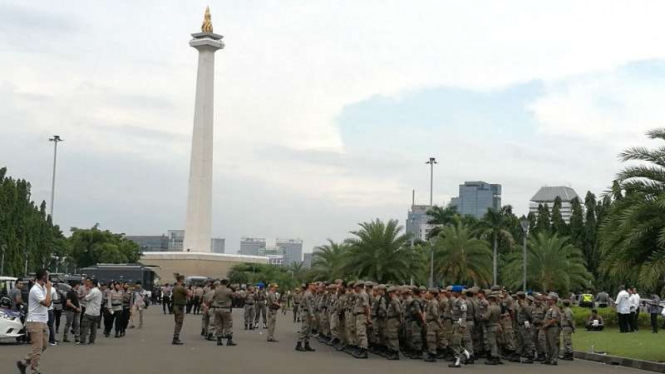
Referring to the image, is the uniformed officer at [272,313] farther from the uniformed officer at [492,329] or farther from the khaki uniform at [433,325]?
the uniformed officer at [492,329]

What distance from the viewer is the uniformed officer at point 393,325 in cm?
2178

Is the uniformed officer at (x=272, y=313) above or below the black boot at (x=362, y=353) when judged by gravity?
above

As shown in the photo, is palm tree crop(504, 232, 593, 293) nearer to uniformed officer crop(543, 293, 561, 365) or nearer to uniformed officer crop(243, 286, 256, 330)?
uniformed officer crop(243, 286, 256, 330)

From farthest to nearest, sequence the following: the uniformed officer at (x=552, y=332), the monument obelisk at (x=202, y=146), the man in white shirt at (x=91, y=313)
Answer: the monument obelisk at (x=202, y=146), the man in white shirt at (x=91, y=313), the uniformed officer at (x=552, y=332)

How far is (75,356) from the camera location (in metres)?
19.8

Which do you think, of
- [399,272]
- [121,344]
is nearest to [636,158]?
[121,344]

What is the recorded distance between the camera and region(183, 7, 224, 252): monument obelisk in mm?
96812

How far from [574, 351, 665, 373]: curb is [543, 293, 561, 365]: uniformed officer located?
1328 millimetres

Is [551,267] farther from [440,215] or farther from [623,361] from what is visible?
[623,361]

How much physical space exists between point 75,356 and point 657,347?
15.4 meters

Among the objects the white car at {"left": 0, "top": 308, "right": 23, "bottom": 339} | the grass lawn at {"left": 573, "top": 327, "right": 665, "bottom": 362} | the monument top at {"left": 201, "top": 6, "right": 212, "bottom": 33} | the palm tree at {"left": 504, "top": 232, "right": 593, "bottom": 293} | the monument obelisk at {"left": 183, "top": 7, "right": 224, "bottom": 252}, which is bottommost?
the grass lawn at {"left": 573, "top": 327, "right": 665, "bottom": 362}

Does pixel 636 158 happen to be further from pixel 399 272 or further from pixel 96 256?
pixel 96 256

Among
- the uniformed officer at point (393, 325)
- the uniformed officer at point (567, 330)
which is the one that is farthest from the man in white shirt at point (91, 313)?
A: the uniformed officer at point (567, 330)

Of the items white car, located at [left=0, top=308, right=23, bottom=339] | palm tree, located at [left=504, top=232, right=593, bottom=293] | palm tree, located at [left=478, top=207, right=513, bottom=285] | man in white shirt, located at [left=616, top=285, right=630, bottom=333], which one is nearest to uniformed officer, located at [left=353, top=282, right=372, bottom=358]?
white car, located at [left=0, top=308, right=23, bottom=339]
